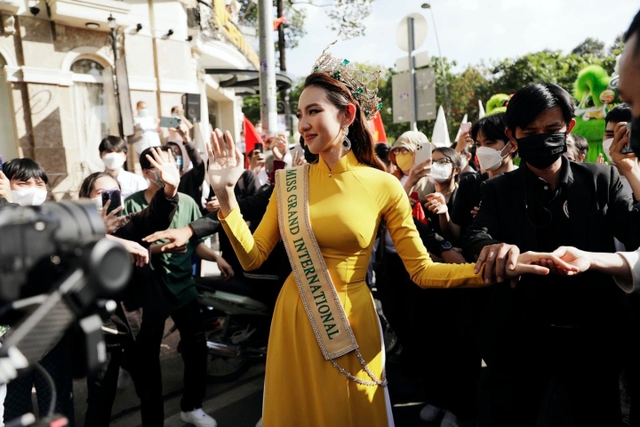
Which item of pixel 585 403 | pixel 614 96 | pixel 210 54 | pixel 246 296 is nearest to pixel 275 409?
pixel 585 403

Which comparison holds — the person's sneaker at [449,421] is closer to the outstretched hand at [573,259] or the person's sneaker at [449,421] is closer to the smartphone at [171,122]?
the outstretched hand at [573,259]

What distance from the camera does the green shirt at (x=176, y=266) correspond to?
9.75 ft

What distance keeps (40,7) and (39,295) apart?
35.1ft

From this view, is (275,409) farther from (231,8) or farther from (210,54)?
(231,8)

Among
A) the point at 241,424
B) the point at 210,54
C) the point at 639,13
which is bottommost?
the point at 241,424

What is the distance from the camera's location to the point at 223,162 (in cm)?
197

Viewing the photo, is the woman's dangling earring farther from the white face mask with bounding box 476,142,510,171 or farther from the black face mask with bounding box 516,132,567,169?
the white face mask with bounding box 476,142,510,171

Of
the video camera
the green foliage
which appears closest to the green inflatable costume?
the video camera

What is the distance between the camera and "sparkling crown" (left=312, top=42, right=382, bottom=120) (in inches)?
84.8

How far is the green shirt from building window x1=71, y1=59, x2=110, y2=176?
8194 mm

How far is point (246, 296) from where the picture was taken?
3.56 meters

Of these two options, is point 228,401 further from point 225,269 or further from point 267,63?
→ point 267,63

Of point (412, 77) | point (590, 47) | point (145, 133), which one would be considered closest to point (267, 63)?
point (412, 77)

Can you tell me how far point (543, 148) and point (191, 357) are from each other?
2393 mm
